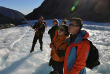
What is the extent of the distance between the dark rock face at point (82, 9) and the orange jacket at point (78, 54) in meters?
29.9

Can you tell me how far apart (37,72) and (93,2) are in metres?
38.4

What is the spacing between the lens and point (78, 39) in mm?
1992

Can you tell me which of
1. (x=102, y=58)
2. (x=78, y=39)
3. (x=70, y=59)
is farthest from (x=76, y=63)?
(x=102, y=58)

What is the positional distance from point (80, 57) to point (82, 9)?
4081cm

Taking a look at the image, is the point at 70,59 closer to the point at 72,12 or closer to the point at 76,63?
the point at 76,63

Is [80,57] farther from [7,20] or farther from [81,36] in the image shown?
[7,20]

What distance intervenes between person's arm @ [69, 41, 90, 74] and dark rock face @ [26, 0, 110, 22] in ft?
98.3

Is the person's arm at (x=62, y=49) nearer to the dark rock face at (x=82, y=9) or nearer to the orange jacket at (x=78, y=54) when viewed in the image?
the orange jacket at (x=78, y=54)

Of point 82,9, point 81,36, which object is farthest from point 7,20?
point 81,36

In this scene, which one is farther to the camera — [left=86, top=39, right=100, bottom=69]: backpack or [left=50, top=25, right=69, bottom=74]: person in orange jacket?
[left=50, top=25, right=69, bottom=74]: person in orange jacket

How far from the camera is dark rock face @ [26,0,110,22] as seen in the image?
34.2 m

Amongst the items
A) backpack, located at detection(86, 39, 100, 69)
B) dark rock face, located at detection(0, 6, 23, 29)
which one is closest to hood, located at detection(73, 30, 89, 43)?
backpack, located at detection(86, 39, 100, 69)

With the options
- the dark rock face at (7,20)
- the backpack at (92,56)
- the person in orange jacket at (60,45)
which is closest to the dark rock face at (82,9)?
the dark rock face at (7,20)

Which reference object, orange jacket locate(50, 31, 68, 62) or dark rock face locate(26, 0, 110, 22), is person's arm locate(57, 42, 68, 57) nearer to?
orange jacket locate(50, 31, 68, 62)
